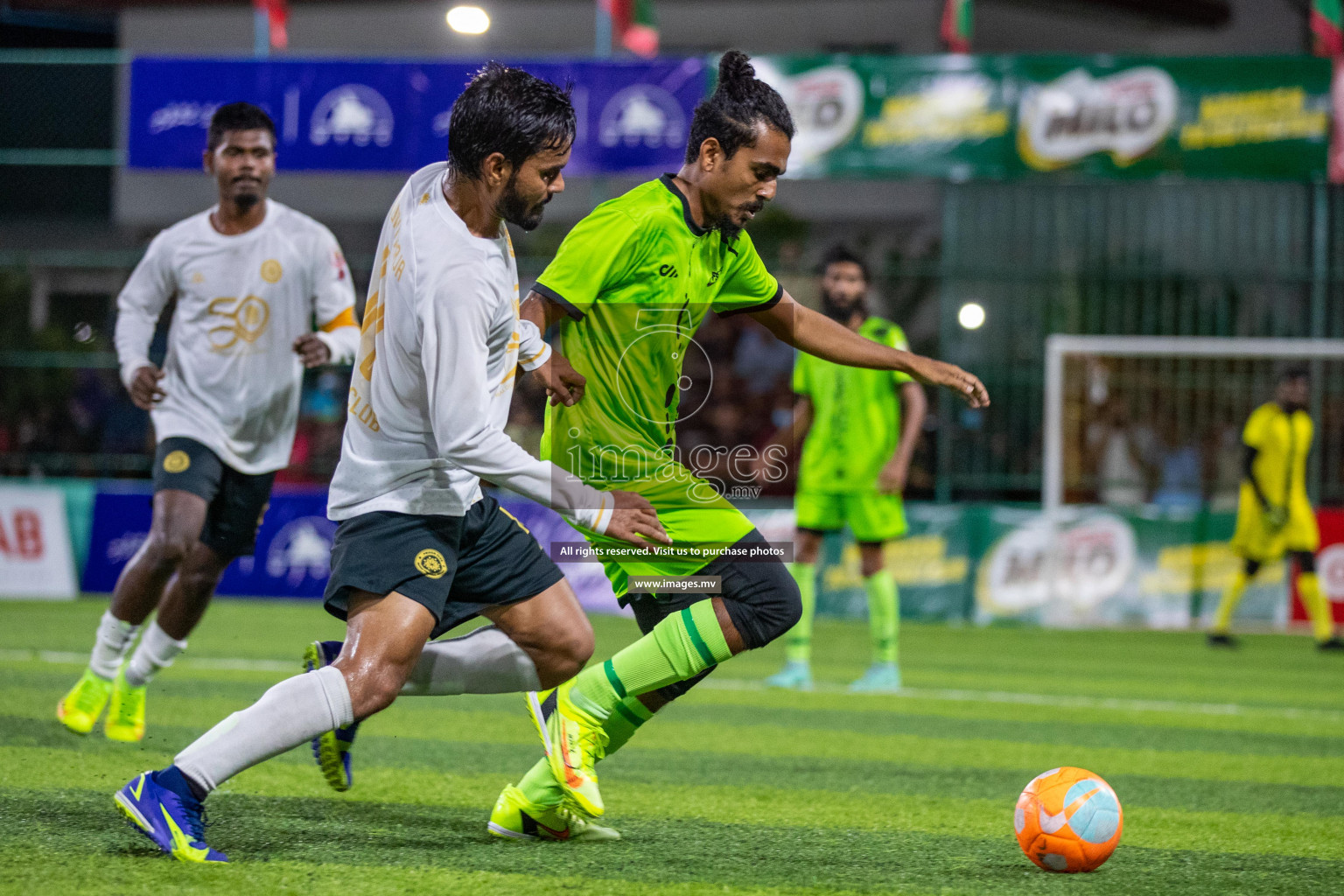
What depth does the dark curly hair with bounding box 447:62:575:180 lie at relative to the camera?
352cm

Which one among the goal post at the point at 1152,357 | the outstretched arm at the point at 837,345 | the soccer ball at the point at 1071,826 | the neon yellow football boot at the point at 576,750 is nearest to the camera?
the soccer ball at the point at 1071,826

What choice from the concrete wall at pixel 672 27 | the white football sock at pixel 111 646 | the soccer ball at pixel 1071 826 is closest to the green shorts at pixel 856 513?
the white football sock at pixel 111 646

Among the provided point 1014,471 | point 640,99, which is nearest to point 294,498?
point 640,99

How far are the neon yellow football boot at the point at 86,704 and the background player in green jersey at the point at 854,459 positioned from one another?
13.2 ft

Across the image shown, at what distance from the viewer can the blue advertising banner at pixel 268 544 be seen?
44.5 ft

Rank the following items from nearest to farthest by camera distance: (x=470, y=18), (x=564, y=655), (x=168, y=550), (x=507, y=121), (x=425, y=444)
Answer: (x=507, y=121)
(x=425, y=444)
(x=564, y=655)
(x=168, y=550)
(x=470, y=18)

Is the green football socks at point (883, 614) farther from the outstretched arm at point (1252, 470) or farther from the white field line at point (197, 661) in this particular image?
the outstretched arm at point (1252, 470)

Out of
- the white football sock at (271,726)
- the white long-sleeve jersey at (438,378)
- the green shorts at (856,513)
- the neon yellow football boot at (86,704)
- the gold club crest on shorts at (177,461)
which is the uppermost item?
the white long-sleeve jersey at (438,378)

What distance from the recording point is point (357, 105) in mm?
14445

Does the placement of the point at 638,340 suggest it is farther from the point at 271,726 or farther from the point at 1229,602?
the point at 1229,602

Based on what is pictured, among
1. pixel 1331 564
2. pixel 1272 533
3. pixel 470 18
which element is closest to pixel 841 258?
pixel 1272 533

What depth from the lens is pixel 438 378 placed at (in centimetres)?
339

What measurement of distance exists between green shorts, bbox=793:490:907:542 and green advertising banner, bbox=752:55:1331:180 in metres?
6.07

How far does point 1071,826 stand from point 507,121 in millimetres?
2288
